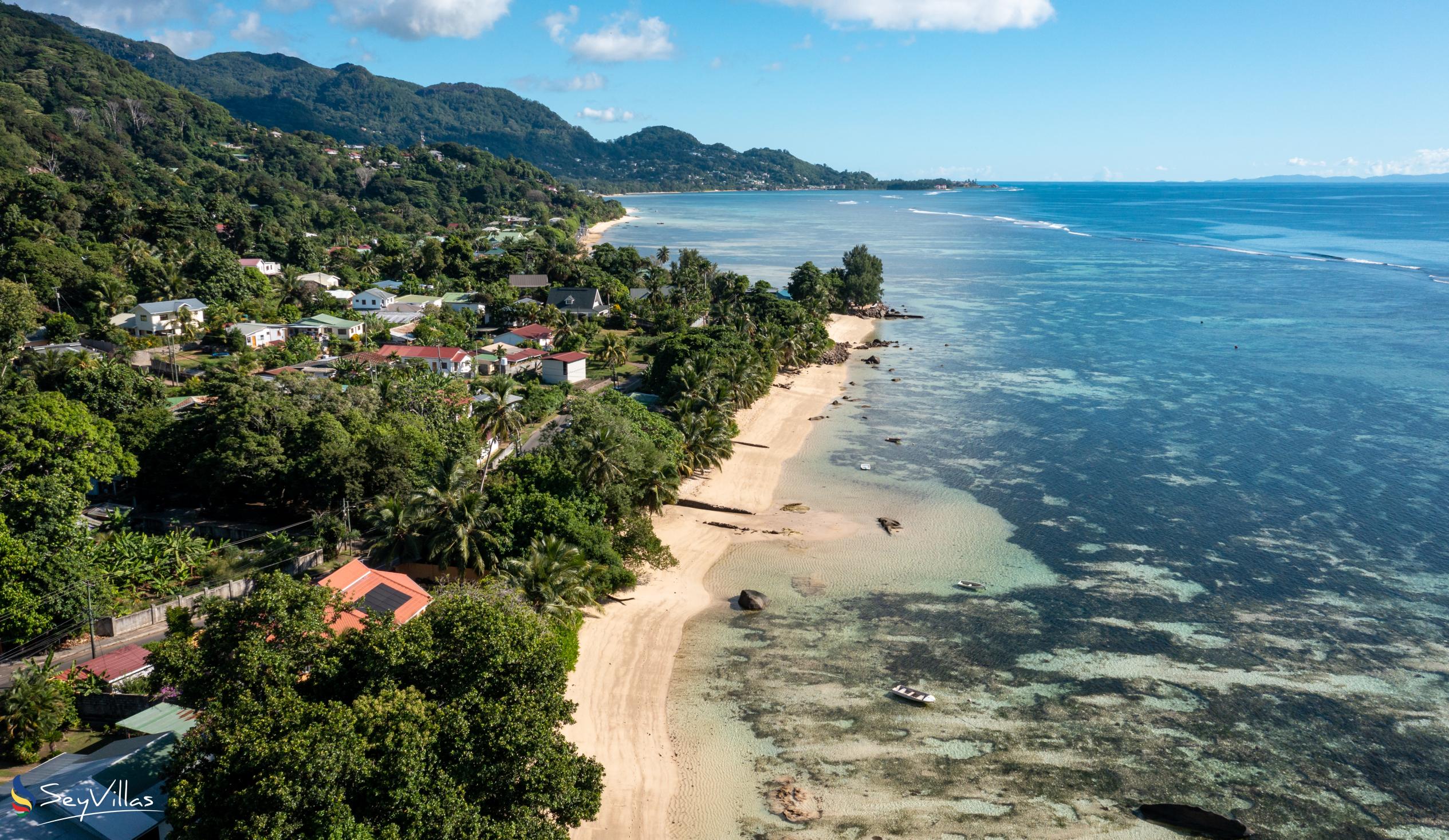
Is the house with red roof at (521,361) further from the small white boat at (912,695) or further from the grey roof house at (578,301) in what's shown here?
the small white boat at (912,695)

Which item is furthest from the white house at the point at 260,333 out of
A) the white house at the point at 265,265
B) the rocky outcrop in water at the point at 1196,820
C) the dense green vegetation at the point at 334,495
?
the rocky outcrop in water at the point at 1196,820

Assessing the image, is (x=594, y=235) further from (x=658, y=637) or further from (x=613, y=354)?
(x=658, y=637)

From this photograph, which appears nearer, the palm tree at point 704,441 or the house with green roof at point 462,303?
the palm tree at point 704,441

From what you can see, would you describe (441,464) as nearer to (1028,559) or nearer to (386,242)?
(1028,559)

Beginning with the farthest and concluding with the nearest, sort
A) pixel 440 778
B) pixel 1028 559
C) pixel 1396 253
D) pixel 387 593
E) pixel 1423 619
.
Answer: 1. pixel 1396 253
2. pixel 1028 559
3. pixel 1423 619
4. pixel 387 593
5. pixel 440 778

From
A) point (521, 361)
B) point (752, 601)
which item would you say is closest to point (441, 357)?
point (521, 361)

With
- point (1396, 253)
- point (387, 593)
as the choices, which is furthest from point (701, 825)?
point (1396, 253)
